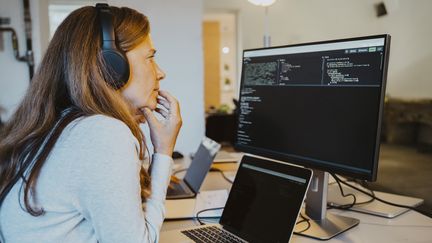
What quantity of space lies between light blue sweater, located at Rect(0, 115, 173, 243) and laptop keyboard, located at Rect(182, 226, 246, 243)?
0.64 ft

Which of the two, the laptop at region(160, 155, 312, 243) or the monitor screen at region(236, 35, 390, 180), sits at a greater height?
the monitor screen at region(236, 35, 390, 180)

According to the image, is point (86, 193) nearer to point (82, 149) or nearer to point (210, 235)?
point (82, 149)

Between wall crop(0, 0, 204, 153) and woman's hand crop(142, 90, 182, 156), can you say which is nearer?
woman's hand crop(142, 90, 182, 156)

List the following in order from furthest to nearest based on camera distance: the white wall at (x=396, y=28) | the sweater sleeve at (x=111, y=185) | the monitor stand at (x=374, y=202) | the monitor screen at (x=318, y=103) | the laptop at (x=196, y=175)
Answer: the white wall at (x=396, y=28) < the laptop at (x=196, y=175) < the monitor stand at (x=374, y=202) < the monitor screen at (x=318, y=103) < the sweater sleeve at (x=111, y=185)

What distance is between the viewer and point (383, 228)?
93 cm

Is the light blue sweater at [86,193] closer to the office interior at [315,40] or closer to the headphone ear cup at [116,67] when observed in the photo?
the headphone ear cup at [116,67]

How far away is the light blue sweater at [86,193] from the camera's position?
2.21ft

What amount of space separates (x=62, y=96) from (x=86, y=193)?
22cm

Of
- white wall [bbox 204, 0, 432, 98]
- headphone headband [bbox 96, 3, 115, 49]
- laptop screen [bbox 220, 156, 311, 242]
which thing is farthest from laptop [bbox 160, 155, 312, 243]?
white wall [bbox 204, 0, 432, 98]

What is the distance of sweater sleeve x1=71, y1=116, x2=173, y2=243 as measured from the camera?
2.20 ft

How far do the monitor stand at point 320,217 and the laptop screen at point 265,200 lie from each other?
0.10 m

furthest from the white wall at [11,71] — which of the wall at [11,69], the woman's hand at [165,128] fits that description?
the woman's hand at [165,128]

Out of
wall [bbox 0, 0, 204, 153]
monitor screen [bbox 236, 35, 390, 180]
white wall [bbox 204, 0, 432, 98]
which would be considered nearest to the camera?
monitor screen [bbox 236, 35, 390, 180]

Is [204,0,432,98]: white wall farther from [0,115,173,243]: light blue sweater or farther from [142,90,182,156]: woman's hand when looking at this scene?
[0,115,173,243]: light blue sweater
